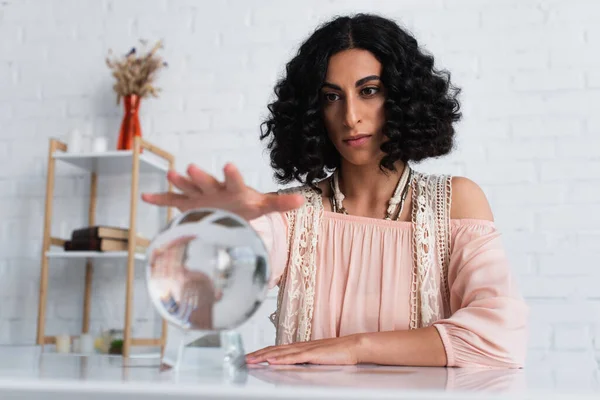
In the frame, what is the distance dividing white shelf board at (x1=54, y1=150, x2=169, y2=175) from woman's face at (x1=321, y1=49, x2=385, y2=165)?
4.35 ft

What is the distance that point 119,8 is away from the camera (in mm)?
3049

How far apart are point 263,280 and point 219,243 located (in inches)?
2.1

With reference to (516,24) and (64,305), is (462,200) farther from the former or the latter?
(64,305)

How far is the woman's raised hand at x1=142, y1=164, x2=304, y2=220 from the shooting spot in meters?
0.72

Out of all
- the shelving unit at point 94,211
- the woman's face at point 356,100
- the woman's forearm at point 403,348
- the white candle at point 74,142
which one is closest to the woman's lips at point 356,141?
the woman's face at point 356,100

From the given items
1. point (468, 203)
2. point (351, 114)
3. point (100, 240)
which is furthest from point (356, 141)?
point (100, 240)

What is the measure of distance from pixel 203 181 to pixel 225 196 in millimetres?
32

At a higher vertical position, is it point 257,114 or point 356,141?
point 257,114

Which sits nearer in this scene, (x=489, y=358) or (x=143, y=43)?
(x=489, y=358)

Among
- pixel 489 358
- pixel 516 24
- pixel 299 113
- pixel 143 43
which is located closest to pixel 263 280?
pixel 489 358

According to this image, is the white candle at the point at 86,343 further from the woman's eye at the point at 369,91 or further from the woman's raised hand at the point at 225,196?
the woman's raised hand at the point at 225,196

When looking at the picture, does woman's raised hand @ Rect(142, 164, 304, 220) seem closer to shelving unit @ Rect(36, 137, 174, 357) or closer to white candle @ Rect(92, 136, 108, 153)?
shelving unit @ Rect(36, 137, 174, 357)

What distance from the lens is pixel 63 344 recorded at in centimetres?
271

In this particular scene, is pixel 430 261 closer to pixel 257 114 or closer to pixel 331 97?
pixel 331 97
